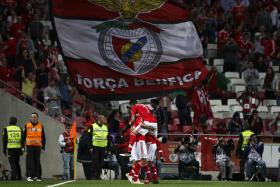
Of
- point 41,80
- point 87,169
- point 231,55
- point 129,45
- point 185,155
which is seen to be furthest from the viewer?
point 231,55

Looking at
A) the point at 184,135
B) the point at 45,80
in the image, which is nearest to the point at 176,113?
the point at 184,135

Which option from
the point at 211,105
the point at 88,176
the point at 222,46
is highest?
the point at 222,46

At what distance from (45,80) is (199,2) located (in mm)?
9818

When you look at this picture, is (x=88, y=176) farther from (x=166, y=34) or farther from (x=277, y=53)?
(x=277, y=53)

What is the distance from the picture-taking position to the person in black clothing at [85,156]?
109ft

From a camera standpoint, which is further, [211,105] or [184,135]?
[211,105]

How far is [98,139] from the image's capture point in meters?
32.3

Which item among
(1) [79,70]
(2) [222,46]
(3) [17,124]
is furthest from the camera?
(2) [222,46]

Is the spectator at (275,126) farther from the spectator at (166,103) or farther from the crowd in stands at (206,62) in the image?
the spectator at (166,103)

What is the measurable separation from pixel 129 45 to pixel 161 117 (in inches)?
159

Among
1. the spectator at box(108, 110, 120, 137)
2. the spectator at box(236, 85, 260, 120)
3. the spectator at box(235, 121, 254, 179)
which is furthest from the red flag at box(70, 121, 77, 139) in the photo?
the spectator at box(236, 85, 260, 120)

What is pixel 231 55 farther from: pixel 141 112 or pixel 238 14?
pixel 141 112

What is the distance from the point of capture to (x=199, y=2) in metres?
42.9

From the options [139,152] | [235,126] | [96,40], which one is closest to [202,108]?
[235,126]
